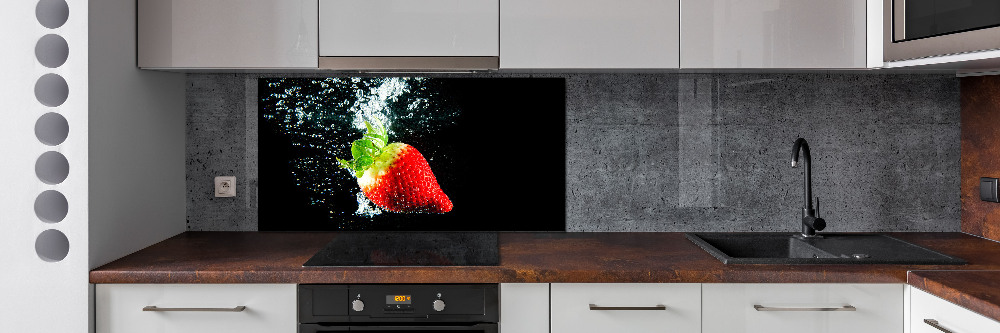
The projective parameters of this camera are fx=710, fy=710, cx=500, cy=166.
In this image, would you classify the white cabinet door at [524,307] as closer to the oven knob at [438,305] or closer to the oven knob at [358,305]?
the oven knob at [438,305]

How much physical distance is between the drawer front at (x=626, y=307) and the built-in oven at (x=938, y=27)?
0.86 meters

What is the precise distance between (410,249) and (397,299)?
30 cm

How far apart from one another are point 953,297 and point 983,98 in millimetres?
1012

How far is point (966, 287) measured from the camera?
59.4 inches

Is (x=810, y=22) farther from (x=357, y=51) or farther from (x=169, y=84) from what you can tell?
(x=169, y=84)

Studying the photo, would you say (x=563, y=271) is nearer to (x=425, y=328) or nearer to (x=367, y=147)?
(x=425, y=328)

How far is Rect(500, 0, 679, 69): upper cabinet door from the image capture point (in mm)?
1987

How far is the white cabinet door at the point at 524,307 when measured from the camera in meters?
1.74

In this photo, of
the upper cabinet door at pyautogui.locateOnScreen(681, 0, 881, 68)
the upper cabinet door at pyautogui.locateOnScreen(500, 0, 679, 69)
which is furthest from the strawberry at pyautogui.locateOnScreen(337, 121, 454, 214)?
the upper cabinet door at pyautogui.locateOnScreen(681, 0, 881, 68)

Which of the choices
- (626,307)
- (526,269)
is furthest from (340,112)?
(626,307)
